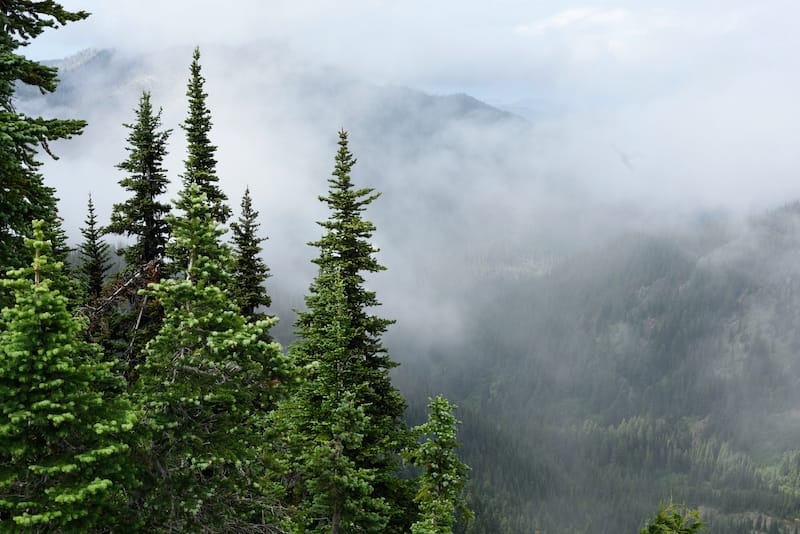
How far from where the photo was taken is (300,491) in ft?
65.6

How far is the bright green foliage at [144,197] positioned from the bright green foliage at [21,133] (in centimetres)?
1294

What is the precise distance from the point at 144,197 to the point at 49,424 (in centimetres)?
1896

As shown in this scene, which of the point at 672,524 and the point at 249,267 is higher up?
the point at 249,267

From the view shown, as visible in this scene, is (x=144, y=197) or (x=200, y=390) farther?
(x=144, y=197)

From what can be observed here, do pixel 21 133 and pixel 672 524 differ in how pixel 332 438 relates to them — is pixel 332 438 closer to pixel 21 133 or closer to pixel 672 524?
pixel 672 524

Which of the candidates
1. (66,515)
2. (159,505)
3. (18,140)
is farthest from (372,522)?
(18,140)

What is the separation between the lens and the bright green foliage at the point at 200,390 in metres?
10.6

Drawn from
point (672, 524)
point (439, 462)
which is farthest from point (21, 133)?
point (672, 524)

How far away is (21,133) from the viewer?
1045 cm

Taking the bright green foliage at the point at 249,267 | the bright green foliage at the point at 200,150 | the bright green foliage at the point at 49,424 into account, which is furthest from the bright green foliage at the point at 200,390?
the bright green foliage at the point at 249,267

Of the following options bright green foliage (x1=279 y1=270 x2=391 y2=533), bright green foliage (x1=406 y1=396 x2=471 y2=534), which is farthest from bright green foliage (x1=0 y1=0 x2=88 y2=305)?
bright green foliage (x1=406 y1=396 x2=471 y2=534)

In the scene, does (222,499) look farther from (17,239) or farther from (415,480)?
(415,480)

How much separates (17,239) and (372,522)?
47.3ft

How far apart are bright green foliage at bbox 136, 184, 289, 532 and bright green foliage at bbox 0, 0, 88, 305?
318 cm
